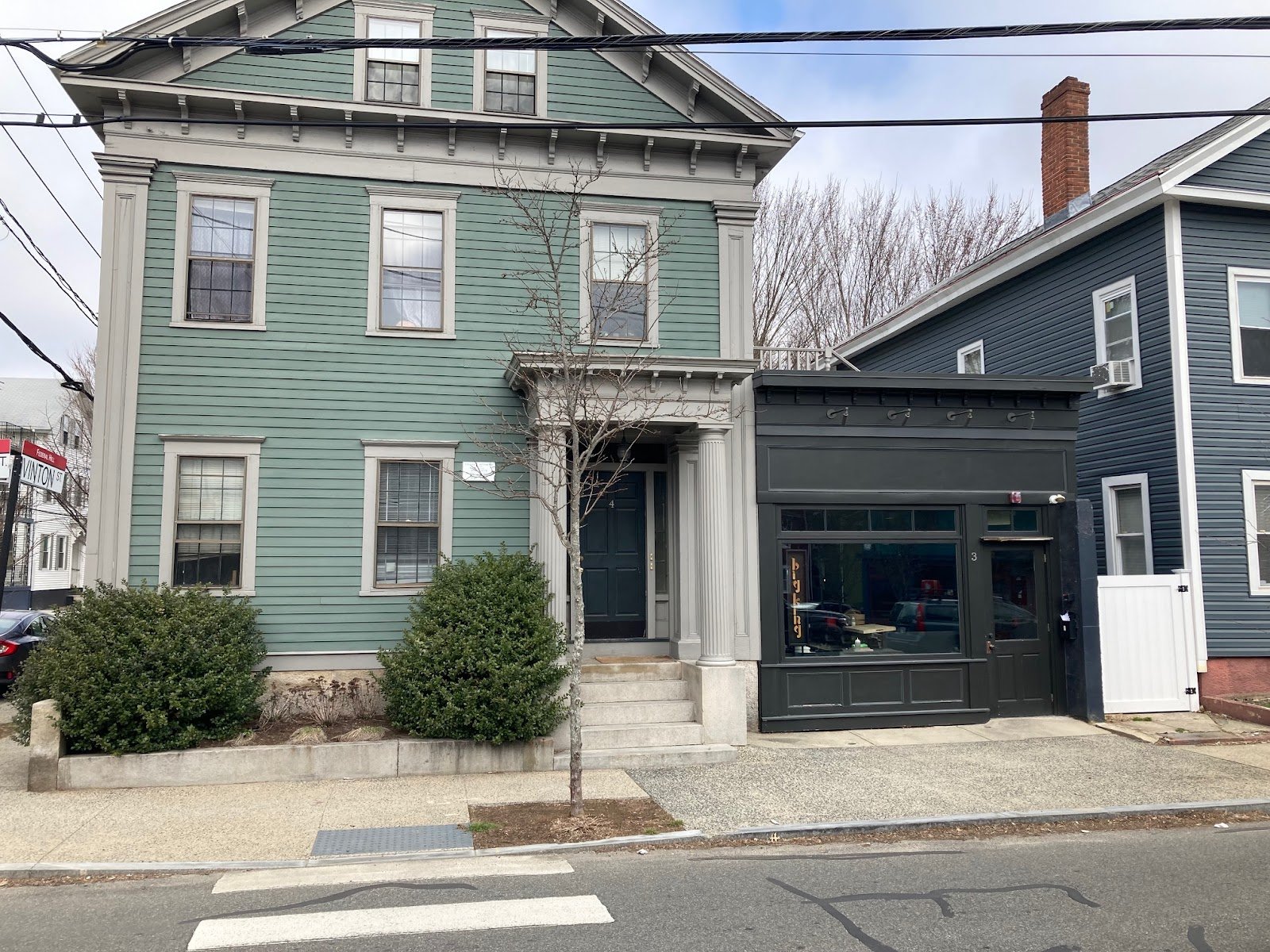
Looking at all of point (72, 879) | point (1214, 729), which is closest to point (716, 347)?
point (1214, 729)

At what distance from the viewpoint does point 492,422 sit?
11.9 m

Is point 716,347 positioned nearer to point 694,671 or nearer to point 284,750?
point 694,671

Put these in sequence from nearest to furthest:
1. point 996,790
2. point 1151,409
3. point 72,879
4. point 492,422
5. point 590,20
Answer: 1. point 72,879
2. point 996,790
3. point 492,422
4. point 590,20
5. point 1151,409

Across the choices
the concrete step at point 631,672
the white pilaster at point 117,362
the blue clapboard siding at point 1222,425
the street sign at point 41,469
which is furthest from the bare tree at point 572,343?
the blue clapboard siding at point 1222,425

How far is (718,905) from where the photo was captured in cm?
607

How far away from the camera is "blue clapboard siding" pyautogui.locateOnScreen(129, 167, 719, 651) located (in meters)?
11.3

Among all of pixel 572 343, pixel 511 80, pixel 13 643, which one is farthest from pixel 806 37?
pixel 13 643

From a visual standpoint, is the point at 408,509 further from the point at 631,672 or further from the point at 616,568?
the point at 631,672

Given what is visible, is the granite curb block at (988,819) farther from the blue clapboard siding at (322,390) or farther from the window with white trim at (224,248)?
the window with white trim at (224,248)

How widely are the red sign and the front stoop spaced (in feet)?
21.0

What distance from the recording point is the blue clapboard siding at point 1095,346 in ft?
45.7

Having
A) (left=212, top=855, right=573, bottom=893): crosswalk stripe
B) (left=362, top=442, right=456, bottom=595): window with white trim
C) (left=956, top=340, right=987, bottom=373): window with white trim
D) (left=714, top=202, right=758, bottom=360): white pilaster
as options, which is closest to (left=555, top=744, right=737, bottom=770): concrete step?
(left=212, top=855, right=573, bottom=893): crosswalk stripe

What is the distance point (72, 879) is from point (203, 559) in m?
5.04

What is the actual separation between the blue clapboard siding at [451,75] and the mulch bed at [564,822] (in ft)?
28.1
